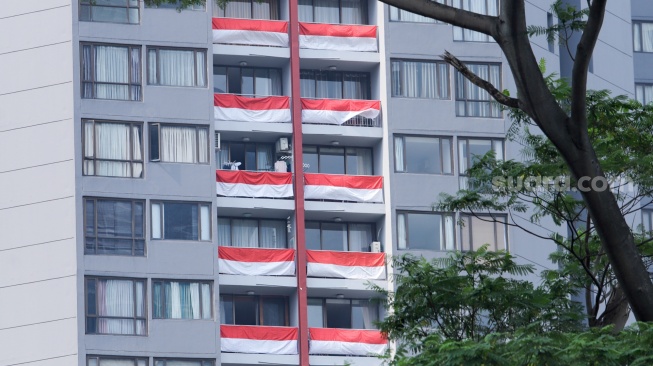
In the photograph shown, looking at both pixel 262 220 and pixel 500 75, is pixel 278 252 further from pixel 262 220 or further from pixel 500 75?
pixel 500 75

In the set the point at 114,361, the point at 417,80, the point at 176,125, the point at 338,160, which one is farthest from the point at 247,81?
the point at 114,361

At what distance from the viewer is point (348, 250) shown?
61.2 meters

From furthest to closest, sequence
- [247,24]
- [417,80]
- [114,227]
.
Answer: [417,80] → [247,24] → [114,227]

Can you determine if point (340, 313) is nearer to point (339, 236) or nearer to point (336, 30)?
point (339, 236)

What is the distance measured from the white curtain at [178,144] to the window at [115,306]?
4447 millimetres

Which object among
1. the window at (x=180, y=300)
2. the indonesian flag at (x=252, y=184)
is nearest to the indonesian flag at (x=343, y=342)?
the window at (x=180, y=300)

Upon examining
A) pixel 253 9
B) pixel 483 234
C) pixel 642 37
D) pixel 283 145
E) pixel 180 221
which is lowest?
pixel 483 234

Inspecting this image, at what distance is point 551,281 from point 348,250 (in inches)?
1214

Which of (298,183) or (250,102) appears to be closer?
(298,183)

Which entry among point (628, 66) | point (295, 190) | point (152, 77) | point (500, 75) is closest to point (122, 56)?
point (152, 77)

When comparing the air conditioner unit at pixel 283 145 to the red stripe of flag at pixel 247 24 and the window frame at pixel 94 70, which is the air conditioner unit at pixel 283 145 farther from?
the window frame at pixel 94 70

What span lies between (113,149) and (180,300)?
5.51 metres

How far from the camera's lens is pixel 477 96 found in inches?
2420

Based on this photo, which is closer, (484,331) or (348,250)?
(484,331)
